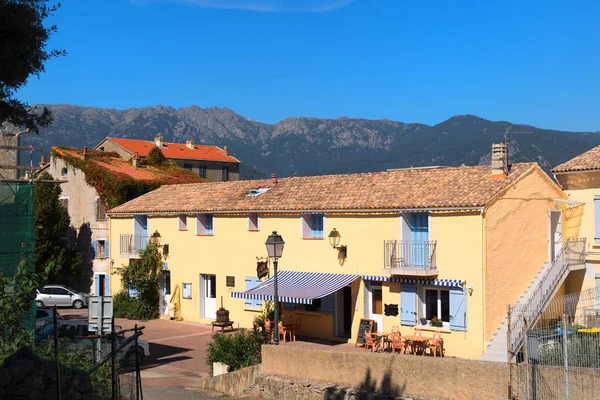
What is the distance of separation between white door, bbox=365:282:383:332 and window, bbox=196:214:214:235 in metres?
9.83

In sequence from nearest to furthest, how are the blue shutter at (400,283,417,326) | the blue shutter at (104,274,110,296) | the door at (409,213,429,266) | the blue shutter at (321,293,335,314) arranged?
the door at (409,213,429,266)
the blue shutter at (400,283,417,326)
the blue shutter at (321,293,335,314)
the blue shutter at (104,274,110,296)

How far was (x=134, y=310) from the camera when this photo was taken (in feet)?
115

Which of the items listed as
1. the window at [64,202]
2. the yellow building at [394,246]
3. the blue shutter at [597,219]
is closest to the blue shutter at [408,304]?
the yellow building at [394,246]

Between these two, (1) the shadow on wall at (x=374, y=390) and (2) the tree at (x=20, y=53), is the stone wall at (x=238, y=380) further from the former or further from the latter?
(2) the tree at (x=20, y=53)

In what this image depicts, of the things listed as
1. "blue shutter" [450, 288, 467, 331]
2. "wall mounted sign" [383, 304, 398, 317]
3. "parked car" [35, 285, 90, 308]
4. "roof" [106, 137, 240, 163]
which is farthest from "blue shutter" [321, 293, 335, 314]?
"roof" [106, 137, 240, 163]

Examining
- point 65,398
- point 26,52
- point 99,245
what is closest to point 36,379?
point 65,398

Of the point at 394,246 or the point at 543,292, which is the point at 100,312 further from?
the point at 543,292

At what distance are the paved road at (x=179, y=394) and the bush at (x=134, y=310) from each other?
45.7ft

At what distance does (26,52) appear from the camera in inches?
433

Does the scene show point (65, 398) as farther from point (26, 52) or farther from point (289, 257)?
point (289, 257)

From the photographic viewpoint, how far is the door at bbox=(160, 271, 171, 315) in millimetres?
35375

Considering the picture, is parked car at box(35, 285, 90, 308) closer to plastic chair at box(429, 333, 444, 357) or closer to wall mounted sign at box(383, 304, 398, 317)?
wall mounted sign at box(383, 304, 398, 317)

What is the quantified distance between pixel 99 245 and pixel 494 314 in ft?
83.6

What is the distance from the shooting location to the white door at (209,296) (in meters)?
33.2
